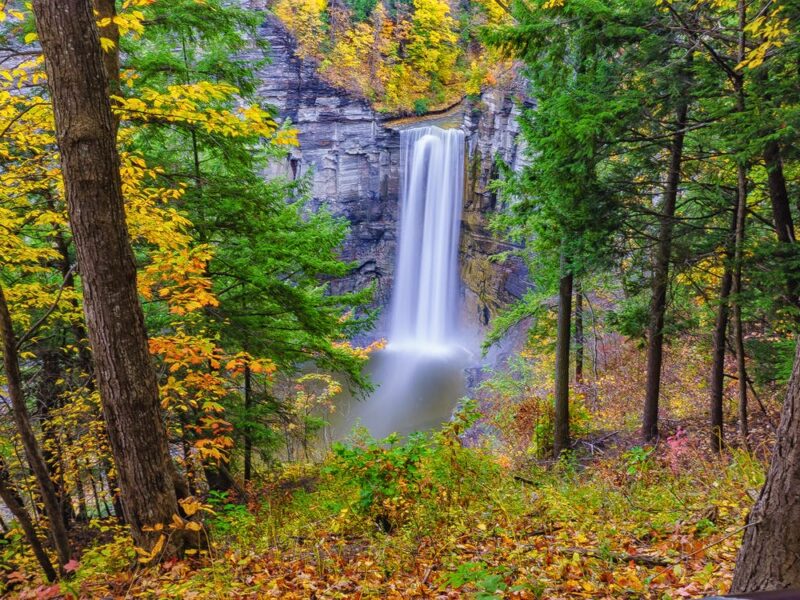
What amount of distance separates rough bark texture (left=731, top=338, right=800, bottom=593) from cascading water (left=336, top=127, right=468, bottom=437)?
64.1 ft

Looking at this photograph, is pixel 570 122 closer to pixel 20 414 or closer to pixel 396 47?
pixel 20 414

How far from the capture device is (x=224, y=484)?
751cm

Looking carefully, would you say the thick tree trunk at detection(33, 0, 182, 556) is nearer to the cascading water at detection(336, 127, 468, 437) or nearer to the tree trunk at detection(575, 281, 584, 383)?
the tree trunk at detection(575, 281, 584, 383)

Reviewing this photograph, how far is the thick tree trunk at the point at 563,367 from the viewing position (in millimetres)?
7852

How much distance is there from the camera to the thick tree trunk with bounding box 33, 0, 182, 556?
104 inches

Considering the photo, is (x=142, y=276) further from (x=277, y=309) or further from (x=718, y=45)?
(x=718, y=45)

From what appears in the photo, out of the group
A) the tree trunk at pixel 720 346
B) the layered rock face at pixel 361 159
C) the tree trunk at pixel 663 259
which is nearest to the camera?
the tree trunk at pixel 720 346

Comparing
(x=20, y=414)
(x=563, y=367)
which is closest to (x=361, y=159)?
(x=563, y=367)

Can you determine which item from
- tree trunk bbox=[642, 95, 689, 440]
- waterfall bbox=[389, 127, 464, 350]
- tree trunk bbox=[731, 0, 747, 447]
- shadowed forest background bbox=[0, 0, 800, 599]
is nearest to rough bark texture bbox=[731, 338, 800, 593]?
shadowed forest background bbox=[0, 0, 800, 599]

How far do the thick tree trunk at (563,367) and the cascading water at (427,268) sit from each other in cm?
1313

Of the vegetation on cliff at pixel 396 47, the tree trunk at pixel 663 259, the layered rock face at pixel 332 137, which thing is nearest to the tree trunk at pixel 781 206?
the tree trunk at pixel 663 259

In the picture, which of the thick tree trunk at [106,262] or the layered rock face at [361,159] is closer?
the thick tree trunk at [106,262]

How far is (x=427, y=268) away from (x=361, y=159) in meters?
7.20

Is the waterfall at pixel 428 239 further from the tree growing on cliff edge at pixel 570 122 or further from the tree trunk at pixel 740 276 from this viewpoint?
the tree trunk at pixel 740 276
